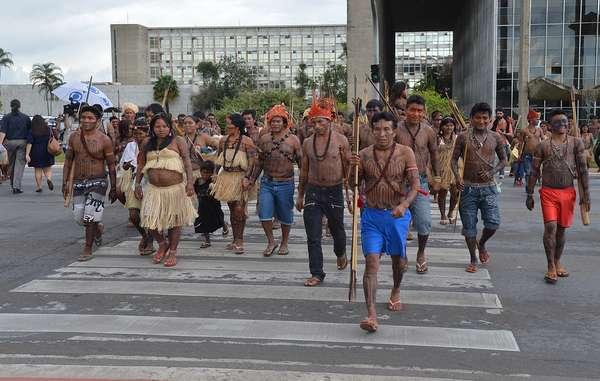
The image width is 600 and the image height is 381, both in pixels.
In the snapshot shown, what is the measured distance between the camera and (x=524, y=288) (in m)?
7.11

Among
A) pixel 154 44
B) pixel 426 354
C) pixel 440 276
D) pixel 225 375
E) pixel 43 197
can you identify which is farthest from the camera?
pixel 154 44

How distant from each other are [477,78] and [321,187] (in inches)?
1754

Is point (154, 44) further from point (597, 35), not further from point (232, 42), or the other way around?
point (597, 35)

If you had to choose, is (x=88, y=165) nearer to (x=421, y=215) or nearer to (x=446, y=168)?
(x=421, y=215)

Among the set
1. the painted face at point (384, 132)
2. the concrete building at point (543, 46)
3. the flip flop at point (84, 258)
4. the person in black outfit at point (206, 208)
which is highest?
the concrete building at point (543, 46)

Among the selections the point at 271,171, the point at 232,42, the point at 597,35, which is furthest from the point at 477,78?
the point at 232,42

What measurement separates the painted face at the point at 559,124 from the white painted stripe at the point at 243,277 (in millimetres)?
1812

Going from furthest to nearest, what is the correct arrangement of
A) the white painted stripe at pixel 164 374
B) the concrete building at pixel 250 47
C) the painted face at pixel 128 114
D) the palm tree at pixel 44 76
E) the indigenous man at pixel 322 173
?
the concrete building at pixel 250 47, the palm tree at pixel 44 76, the painted face at pixel 128 114, the indigenous man at pixel 322 173, the white painted stripe at pixel 164 374

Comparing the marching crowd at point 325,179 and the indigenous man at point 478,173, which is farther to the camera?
the indigenous man at point 478,173

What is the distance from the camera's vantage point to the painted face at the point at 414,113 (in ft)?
25.6

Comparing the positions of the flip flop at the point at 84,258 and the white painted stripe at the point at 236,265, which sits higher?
the flip flop at the point at 84,258

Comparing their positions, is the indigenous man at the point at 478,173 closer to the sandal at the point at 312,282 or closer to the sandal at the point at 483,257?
the sandal at the point at 483,257

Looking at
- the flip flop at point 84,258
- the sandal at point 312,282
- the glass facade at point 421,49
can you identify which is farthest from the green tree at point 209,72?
the sandal at point 312,282

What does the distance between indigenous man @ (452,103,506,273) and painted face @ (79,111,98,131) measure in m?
4.40
